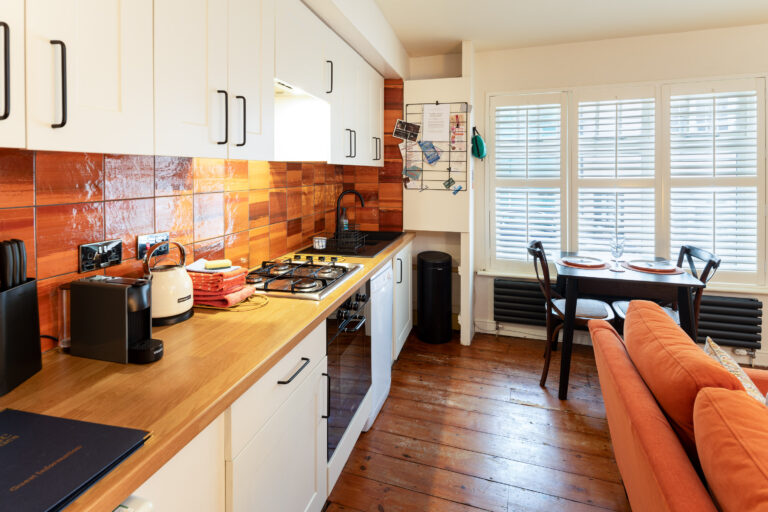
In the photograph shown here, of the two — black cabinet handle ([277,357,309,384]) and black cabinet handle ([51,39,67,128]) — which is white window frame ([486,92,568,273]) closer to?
black cabinet handle ([277,357,309,384])

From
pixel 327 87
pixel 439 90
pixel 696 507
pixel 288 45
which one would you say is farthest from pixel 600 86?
pixel 696 507

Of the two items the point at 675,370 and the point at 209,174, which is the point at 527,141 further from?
the point at 675,370

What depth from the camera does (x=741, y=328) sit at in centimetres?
331

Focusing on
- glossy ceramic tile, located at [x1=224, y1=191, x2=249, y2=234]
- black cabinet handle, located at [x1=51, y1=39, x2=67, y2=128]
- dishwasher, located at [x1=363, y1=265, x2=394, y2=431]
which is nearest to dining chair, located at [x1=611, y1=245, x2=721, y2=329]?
dishwasher, located at [x1=363, y1=265, x2=394, y2=431]

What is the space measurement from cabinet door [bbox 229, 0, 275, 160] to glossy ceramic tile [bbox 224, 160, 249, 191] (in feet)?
1.43

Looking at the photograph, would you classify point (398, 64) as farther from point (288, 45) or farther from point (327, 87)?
point (288, 45)

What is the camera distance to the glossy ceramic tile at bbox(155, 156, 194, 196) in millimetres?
1623

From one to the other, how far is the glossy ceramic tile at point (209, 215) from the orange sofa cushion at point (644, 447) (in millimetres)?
1650

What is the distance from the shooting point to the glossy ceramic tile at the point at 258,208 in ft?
7.46

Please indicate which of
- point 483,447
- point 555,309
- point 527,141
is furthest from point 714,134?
point 483,447

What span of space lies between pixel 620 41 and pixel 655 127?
0.72 m

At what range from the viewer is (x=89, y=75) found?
37.6 inches

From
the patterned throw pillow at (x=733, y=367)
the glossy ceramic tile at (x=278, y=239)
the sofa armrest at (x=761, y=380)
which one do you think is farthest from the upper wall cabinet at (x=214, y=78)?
the sofa armrest at (x=761, y=380)

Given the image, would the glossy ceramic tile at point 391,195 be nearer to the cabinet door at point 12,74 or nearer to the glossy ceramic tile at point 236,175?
the glossy ceramic tile at point 236,175
